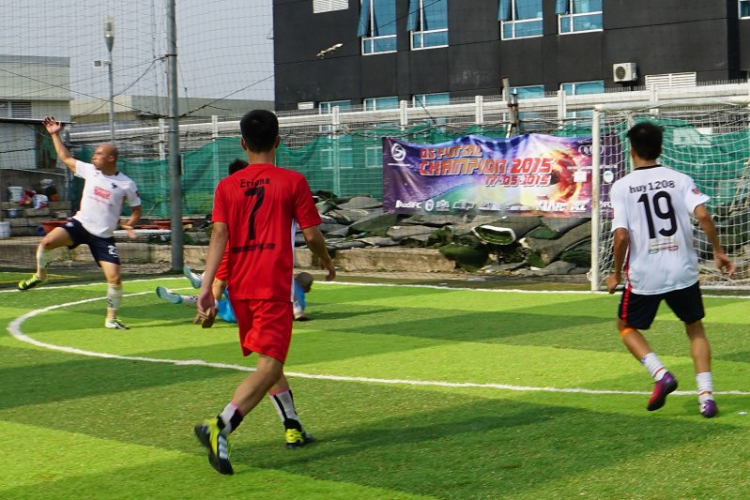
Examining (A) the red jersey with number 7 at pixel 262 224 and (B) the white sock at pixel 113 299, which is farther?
(B) the white sock at pixel 113 299

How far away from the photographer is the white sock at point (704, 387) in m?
7.11

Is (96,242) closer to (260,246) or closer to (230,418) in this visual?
(260,246)

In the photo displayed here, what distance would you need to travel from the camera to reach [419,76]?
40469 mm

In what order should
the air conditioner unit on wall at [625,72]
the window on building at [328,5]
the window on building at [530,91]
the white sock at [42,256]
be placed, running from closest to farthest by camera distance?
1. the white sock at [42,256]
2. the air conditioner unit on wall at [625,72]
3. the window on building at [530,91]
4. the window on building at [328,5]

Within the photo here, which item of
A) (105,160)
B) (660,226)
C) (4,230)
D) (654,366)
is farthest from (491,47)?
(654,366)

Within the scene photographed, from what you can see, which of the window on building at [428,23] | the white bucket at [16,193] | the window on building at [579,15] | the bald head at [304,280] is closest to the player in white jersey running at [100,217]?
the bald head at [304,280]

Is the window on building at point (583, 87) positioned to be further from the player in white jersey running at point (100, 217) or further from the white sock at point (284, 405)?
the white sock at point (284, 405)

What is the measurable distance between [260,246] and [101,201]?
6.91 meters

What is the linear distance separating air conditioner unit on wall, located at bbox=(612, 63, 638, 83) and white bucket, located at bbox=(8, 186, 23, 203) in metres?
17.7

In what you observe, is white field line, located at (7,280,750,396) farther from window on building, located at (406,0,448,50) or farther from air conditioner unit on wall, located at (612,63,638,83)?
window on building, located at (406,0,448,50)

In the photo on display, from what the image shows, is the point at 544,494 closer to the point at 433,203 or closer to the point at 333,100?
the point at 433,203

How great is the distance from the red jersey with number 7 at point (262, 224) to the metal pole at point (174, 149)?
46.0 feet

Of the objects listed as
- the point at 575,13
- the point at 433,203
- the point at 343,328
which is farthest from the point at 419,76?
the point at 343,328

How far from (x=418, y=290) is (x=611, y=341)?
19.0 ft
